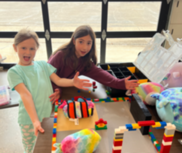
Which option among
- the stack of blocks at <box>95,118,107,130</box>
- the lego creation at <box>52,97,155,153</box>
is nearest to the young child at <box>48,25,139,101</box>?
the lego creation at <box>52,97,155,153</box>

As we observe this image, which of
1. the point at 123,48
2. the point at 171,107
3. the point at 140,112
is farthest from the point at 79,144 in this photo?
the point at 123,48

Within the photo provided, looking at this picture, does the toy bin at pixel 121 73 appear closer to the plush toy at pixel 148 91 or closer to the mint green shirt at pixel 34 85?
the plush toy at pixel 148 91

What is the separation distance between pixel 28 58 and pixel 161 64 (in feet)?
2.22

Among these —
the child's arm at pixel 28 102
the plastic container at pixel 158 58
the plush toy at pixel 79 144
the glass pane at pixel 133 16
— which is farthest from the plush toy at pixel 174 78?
the glass pane at pixel 133 16

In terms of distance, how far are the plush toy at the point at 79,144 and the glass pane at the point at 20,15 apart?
1.55m

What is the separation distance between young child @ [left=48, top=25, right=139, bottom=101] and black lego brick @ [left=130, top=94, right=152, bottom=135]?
0.52 feet

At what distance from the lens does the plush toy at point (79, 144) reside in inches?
20.8

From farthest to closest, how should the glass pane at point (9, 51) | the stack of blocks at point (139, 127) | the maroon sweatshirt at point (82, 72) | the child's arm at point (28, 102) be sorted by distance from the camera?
the glass pane at point (9, 51) → the maroon sweatshirt at point (82, 72) → the child's arm at point (28, 102) → the stack of blocks at point (139, 127)

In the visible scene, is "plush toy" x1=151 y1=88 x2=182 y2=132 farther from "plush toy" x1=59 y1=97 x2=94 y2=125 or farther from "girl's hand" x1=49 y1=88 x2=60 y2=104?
"girl's hand" x1=49 y1=88 x2=60 y2=104

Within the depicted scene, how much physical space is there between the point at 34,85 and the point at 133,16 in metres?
1.55

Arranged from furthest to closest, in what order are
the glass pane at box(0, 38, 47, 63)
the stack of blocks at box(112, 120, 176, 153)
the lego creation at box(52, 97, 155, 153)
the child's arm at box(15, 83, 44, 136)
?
the glass pane at box(0, 38, 47, 63) < the child's arm at box(15, 83, 44, 136) < the lego creation at box(52, 97, 155, 153) < the stack of blocks at box(112, 120, 176, 153)

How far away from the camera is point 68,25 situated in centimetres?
188

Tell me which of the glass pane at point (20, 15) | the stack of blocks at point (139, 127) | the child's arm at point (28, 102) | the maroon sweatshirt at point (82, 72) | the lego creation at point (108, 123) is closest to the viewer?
the stack of blocks at point (139, 127)

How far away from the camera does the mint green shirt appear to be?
2.46ft
